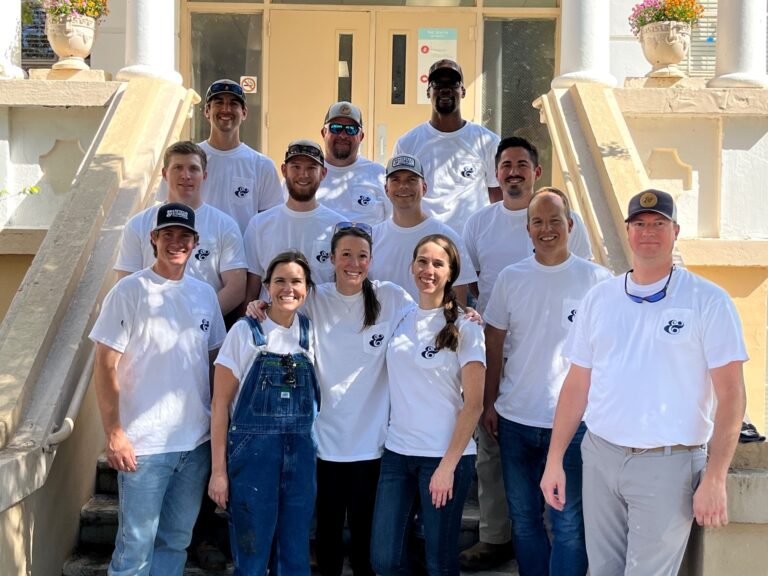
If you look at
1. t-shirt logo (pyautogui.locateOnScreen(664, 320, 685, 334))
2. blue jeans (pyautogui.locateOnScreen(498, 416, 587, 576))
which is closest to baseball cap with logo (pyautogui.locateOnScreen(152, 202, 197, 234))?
blue jeans (pyautogui.locateOnScreen(498, 416, 587, 576))

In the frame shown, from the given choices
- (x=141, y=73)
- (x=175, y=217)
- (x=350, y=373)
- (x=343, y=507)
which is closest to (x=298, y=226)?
(x=175, y=217)

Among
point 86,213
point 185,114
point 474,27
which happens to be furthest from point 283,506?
point 474,27

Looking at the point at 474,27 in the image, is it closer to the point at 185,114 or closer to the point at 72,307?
the point at 185,114

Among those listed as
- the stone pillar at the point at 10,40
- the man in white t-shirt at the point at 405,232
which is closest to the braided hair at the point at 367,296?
the man in white t-shirt at the point at 405,232

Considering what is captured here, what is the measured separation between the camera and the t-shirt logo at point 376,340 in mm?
4559

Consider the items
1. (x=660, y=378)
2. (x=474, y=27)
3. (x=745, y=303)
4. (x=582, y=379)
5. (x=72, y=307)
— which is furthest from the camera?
(x=474, y=27)

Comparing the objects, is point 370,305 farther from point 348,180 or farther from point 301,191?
point 348,180

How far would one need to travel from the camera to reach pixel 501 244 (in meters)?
5.29

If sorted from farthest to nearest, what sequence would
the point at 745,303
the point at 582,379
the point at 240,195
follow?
1. the point at 745,303
2. the point at 240,195
3. the point at 582,379

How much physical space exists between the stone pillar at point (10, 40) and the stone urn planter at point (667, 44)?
557 cm

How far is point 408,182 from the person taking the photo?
506cm

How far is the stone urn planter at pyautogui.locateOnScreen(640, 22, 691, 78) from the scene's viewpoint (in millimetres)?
8453

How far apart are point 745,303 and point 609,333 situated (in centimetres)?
446

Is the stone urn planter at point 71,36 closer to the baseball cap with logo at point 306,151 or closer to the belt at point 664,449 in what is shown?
the baseball cap with logo at point 306,151
